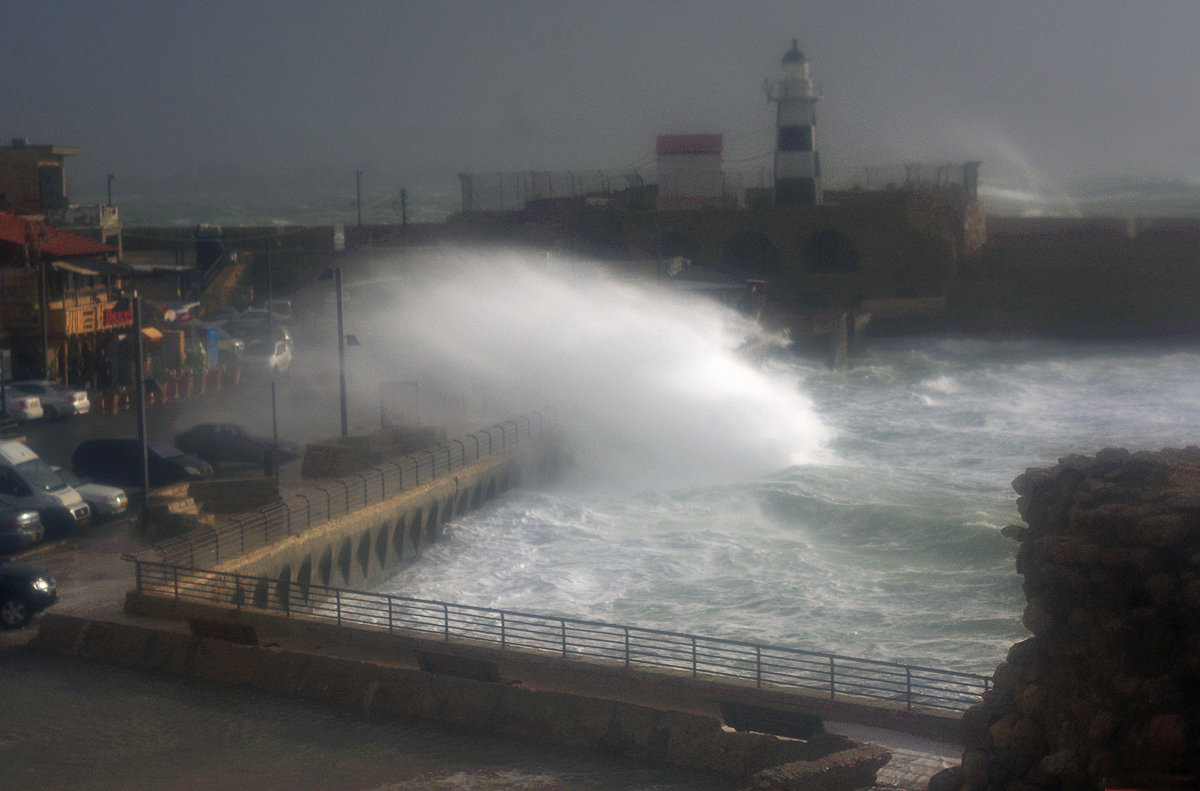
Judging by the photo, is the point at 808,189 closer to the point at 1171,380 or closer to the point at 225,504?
the point at 1171,380

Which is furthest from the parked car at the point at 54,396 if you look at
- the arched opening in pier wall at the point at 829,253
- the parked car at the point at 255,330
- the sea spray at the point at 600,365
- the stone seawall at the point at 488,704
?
the arched opening in pier wall at the point at 829,253

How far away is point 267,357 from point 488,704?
26651mm

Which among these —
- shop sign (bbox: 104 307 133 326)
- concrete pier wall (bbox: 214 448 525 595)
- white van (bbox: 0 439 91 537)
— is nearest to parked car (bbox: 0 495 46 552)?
white van (bbox: 0 439 91 537)

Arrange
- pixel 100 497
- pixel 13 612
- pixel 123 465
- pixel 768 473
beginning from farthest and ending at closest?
pixel 768 473
pixel 123 465
pixel 100 497
pixel 13 612

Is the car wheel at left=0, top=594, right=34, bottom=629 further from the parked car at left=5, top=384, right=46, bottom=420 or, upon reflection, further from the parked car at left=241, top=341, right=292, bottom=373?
the parked car at left=241, top=341, right=292, bottom=373

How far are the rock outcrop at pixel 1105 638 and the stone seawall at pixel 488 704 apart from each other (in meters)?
1.99

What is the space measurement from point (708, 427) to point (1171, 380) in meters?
23.8

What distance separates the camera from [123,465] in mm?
21484

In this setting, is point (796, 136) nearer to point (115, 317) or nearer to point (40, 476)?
point (115, 317)

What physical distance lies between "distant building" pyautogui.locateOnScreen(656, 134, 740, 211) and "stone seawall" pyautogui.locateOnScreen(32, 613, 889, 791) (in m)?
50.6

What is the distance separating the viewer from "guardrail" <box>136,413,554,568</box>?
52.0 ft

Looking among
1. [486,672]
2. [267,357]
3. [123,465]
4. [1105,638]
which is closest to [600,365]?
[267,357]

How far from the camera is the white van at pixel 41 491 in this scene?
58.6 feet

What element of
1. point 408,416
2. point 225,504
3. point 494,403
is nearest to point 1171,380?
point 494,403
